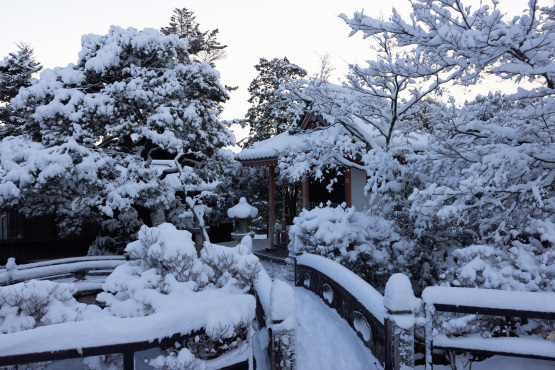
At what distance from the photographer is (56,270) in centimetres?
771

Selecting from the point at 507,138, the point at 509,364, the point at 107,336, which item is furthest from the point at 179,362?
the point at 507,138

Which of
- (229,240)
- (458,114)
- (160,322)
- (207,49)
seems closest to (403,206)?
(458,114)

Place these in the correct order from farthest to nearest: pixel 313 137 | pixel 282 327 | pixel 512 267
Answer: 1. pixel 313 137
2. pixel 512 267
3. pixel 282 327

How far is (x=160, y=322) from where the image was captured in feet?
7.98

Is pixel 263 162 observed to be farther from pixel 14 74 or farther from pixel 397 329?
pixel 14 74

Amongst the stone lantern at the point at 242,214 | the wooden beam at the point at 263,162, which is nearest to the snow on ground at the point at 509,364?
the wooden beam at the point at 263,162

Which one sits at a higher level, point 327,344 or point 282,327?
point 282,327

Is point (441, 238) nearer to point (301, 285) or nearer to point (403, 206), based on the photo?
point (403, 206)

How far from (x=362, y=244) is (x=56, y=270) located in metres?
6.67

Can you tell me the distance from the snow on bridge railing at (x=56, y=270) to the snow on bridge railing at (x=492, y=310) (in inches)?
297

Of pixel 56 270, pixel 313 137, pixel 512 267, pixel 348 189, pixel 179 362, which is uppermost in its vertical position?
pixel 313 137

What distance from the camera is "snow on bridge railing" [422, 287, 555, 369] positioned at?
312cm

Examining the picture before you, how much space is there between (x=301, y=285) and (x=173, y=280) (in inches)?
204

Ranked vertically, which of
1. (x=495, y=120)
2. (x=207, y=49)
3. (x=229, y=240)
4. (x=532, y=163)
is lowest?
(x=229, y=240)
